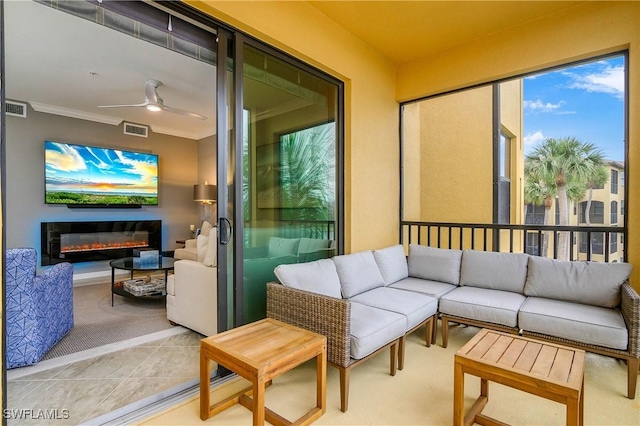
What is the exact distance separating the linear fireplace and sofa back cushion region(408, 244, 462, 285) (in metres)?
4.91

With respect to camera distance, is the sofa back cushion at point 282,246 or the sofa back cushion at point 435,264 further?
the sofa back cushion at point 435,264

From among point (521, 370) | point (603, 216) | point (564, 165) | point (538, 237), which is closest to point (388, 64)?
point (564, 165)

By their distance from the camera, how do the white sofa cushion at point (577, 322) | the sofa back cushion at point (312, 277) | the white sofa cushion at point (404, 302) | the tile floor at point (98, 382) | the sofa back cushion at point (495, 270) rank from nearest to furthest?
the tile floor at point (98, 382) < the white sofa cushion at point (577, 322) < the sofa back cushion at point (312, 277) < the white sofa cushion at point (404, 302) < the sofa back cushion at point (495, 270)

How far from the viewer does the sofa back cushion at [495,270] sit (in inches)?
116

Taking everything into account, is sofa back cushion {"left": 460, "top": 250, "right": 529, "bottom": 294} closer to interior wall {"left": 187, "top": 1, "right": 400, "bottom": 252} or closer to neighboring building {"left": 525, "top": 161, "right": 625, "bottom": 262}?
neighboring building {"left": 525, "top": 161, "right": 625, "bottom": 262}

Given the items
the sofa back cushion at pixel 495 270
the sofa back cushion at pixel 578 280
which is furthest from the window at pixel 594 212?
the sofa back cushion at pixel 495 270

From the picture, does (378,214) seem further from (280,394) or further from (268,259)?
(280,394)

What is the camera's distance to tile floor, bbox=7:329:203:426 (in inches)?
73.6

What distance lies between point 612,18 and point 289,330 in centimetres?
356

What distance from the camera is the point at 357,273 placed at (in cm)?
284

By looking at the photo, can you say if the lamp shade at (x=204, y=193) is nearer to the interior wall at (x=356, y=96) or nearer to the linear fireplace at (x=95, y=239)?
the linear fireplace at (x=95, y=239)

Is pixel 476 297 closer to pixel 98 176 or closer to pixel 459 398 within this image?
pixel 459 398

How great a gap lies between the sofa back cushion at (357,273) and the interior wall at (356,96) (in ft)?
1.14

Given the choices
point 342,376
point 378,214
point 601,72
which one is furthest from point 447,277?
point 601,72
